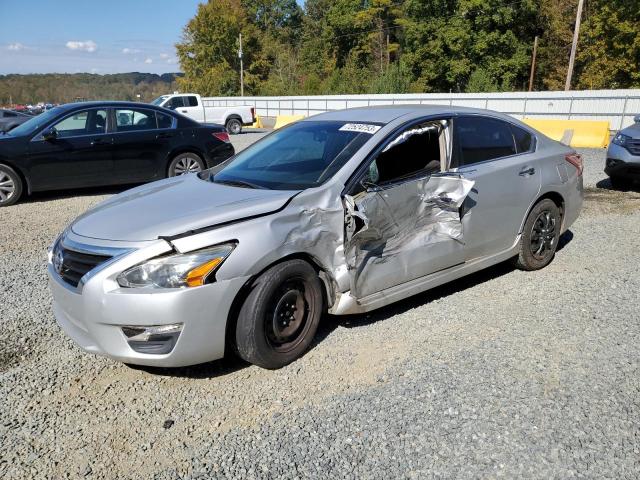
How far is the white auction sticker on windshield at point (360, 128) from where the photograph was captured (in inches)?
155

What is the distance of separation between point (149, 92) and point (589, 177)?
9049 cm

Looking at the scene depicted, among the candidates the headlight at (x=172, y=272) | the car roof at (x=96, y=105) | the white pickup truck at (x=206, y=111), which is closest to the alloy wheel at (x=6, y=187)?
the car roof at (x=96, y=105)

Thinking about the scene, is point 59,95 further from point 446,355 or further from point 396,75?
point 446,355

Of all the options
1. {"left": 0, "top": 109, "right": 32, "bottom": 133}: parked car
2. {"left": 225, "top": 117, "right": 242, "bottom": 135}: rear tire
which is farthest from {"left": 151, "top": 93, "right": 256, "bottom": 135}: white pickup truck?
{"left": 0, "top": 109, "right": 32, "bottom": 133}: parked car

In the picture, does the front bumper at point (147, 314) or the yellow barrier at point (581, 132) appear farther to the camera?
the yellow barrier at point (581, 132)

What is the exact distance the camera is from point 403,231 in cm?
387

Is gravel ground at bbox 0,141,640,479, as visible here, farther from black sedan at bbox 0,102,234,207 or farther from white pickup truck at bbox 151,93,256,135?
white pickup truck at bbox 151,93,256,135

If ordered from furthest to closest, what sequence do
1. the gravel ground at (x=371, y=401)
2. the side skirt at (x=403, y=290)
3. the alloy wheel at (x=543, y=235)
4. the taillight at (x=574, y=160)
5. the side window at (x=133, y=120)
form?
the side window at (x=133, y=120) < the taillight at (x=574, y=160) < the alloy wheel at (x=543, y=235) < the side skirt at (x=403, y=290) < the gravel ground at (x=371, y=401)

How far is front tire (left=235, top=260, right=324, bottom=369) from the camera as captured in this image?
3090 millimetres

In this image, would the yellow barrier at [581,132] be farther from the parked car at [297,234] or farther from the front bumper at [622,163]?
the parked car at [297,234]

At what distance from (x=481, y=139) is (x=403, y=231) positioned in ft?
4.31

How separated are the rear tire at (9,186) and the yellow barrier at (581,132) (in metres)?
14.7

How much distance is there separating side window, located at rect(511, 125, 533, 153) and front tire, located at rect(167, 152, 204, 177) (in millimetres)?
5921

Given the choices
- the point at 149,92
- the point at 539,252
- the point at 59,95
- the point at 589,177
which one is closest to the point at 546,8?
the point at 589,177
